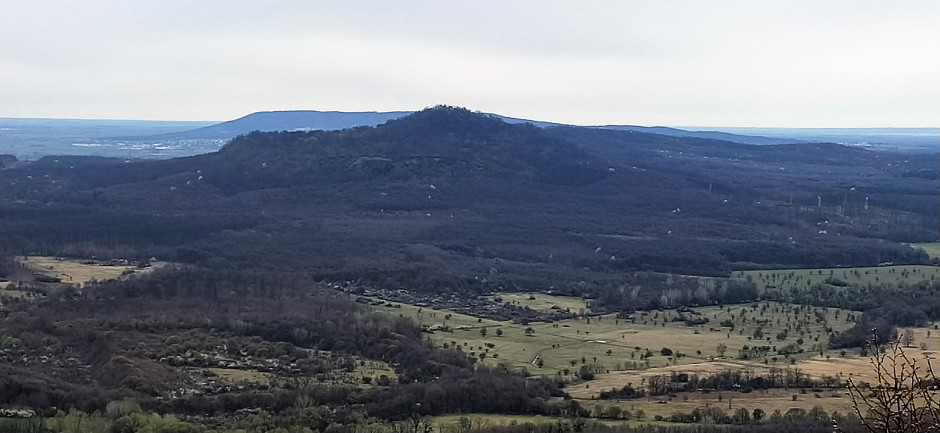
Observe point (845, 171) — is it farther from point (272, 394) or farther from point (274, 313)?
point (272, 394)

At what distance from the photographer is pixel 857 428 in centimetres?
2898

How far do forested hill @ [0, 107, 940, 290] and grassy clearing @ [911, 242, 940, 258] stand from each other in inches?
78.0

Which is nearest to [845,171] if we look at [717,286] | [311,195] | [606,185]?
[606,185]

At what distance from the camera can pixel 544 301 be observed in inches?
2309

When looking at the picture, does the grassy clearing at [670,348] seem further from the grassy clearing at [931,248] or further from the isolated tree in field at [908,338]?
the grassy clearing at [931,248]

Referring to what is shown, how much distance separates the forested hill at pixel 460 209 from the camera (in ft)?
236

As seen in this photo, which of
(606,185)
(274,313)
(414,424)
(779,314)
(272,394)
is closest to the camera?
(414,424)

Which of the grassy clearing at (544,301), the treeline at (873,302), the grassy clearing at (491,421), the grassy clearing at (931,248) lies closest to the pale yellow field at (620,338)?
the treeline at (873,302)

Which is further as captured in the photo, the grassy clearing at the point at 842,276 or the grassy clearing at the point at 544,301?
the grassy clearing at the point at 842,276

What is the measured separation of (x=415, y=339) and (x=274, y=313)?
7770 mm

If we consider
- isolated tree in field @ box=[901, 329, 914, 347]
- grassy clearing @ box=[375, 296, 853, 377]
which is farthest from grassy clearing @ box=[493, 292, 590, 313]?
isolated tree in field @ box=[901, 329, 914, 347]

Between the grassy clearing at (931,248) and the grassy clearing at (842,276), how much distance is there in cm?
712

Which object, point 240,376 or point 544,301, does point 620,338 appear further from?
point 240,376

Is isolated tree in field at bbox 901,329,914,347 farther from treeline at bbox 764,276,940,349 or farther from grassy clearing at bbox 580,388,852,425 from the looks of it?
grassy clearing at bbox 580,388,852,425
